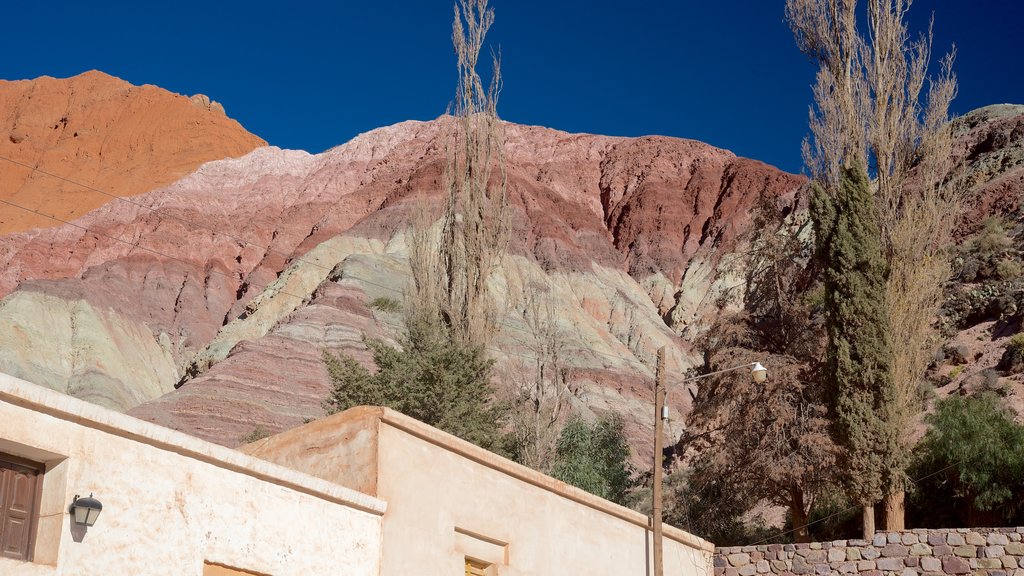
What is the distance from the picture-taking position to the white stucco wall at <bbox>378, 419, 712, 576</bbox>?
465 inches

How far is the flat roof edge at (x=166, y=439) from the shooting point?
838cm

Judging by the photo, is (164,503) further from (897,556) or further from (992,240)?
(992,240)

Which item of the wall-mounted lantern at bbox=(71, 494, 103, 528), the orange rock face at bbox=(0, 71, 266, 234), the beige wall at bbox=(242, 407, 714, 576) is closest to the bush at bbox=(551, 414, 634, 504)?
the beige wall at bbox=(242, 407, 714, 576)

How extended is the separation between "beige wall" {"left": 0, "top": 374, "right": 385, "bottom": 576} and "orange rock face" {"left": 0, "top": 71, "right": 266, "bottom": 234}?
410 feet

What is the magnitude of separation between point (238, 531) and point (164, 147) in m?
142

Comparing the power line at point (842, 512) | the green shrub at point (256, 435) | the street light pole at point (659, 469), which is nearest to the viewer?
the street light pole at point (659, 469)

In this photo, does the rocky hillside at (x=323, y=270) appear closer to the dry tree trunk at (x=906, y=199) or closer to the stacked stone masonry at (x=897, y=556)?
the dry tree trunk at (x=906, y=199)

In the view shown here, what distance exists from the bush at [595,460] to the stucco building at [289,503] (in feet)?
50.9

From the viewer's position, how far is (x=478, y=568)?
1303cm

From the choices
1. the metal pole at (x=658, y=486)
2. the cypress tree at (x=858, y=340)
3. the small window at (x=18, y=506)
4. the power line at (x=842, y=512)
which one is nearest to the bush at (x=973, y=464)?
the power line at (x=842, y=512)

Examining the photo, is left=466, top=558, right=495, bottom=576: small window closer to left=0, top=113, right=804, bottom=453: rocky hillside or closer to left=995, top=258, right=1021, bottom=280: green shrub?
left=995, top=258, right=1021, bottom=280: green shrub

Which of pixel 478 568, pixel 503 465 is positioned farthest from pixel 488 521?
pixel 503 465

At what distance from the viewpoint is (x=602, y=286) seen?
270 ft

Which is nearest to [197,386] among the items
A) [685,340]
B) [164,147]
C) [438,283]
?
[438,283]
